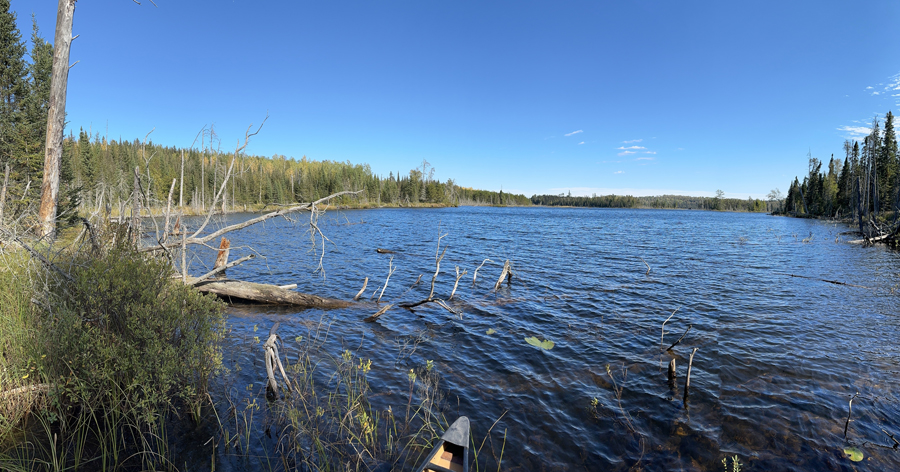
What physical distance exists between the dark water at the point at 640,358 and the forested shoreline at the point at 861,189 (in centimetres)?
3469

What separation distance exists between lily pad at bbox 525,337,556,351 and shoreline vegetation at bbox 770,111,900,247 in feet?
138

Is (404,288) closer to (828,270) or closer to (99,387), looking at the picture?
(99,387)

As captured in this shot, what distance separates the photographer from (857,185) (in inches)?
2340

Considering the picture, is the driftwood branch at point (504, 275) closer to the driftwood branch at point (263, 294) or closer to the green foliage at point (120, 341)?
the driftwood branch at point (263, 294)

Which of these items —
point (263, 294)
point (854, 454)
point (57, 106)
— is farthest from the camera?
point (263, 294)

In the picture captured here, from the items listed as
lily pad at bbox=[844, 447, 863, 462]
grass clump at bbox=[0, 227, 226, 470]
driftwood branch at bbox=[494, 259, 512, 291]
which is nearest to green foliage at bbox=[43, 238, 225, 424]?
grass clump at bbox=[0, 227, 226, 470]

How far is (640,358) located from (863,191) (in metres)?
67.7

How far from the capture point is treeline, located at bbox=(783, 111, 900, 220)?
48875 mm

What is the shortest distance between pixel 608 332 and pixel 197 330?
1051 centimetres

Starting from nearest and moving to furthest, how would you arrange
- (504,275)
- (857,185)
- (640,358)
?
(640,358)
(504,275)
(857,185)

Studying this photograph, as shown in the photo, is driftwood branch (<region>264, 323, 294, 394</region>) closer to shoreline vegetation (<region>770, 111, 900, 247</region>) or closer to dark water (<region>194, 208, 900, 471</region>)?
dark water (<region>194, 208, 900, 471</region>)

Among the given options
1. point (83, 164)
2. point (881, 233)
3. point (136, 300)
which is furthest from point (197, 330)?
point (83, 164)

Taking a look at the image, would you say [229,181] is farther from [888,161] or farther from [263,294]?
[888,161]

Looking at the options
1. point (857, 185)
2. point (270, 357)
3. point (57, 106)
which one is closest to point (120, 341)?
point (270, 357)
